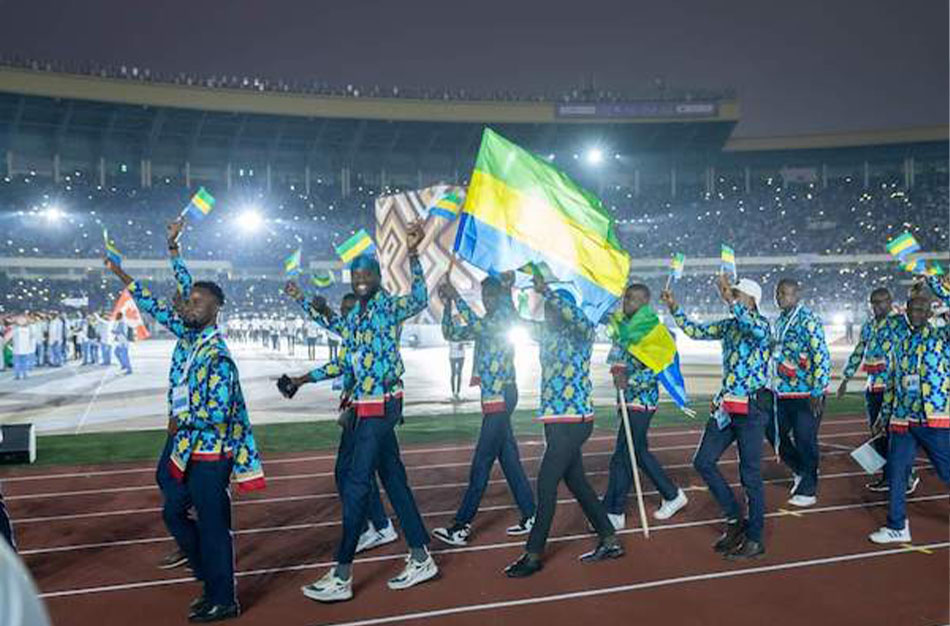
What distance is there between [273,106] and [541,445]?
141 ft

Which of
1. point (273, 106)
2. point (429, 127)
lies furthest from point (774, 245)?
point (273, 106)

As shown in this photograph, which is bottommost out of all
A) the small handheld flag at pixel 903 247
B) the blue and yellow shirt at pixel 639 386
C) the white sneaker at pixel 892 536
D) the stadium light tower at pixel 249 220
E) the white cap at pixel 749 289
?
the white sneaker at pixel 892 536

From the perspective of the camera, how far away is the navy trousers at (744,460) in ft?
19.5

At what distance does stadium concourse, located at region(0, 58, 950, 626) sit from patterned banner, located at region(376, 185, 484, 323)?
0.90ft

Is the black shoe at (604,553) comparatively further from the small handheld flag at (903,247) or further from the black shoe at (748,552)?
the small handheld flag at (903,247)

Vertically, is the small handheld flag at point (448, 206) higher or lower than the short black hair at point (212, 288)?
higher

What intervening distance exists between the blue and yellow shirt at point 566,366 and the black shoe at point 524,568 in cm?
95

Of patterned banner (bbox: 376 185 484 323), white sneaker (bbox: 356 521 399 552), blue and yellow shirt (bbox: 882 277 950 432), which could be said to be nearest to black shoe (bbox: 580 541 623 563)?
white sneaker (bbox: 356 521 399 552)

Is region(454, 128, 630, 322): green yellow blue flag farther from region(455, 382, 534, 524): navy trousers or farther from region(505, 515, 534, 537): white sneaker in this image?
region(505, 515, 534, 537): white sneaker

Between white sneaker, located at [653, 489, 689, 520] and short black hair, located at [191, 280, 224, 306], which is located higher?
short black hair, located at [191, 280, 224, 306]

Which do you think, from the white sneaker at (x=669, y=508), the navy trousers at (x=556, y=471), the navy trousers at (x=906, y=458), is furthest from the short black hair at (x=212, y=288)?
the navy trousers at (x=906, y=458)

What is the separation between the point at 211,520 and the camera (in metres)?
4.65

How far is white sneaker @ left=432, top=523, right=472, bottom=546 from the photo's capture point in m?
6.37

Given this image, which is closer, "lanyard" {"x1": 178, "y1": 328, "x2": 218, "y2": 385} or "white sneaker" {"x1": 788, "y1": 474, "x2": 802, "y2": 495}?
"lanyard" {"x1": 178, "y1": 328, "x2": 218, "y2": 385}
